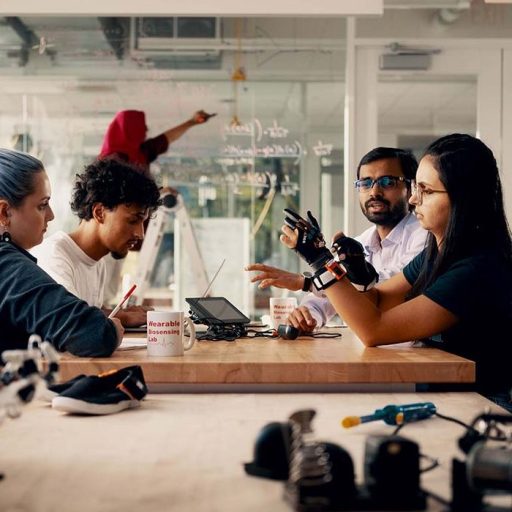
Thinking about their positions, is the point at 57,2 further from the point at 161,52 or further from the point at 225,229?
the point at 225,229

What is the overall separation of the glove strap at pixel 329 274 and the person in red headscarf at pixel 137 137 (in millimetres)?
2893

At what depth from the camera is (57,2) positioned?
14.9 feet

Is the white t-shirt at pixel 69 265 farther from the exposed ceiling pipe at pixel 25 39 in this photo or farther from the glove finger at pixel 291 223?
the exposed ceiling pipe at pixel 25 39

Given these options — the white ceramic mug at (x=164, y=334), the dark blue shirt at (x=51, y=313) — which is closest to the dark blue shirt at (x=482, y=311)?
the white ceramic mug at (x=164, y=334)

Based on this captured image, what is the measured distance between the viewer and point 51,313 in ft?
6.84

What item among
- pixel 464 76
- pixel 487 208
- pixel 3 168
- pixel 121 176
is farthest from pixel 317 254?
pixel 464 76

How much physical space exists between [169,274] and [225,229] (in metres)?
0.46

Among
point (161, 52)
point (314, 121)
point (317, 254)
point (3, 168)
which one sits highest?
point (161, 52)

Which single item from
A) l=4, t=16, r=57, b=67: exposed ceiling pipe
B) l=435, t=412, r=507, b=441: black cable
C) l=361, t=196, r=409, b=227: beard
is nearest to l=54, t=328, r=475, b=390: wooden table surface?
l=435, t=412, r=507, b=441: black cable

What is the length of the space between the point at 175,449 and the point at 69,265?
1793 mm

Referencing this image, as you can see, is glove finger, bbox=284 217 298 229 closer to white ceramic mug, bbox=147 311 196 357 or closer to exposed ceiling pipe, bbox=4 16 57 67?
white ceramic mug, bbox=147 311 196 357

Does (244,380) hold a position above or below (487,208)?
below

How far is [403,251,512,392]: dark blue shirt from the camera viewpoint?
7.74 feet

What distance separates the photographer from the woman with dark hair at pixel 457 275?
2369 mm
